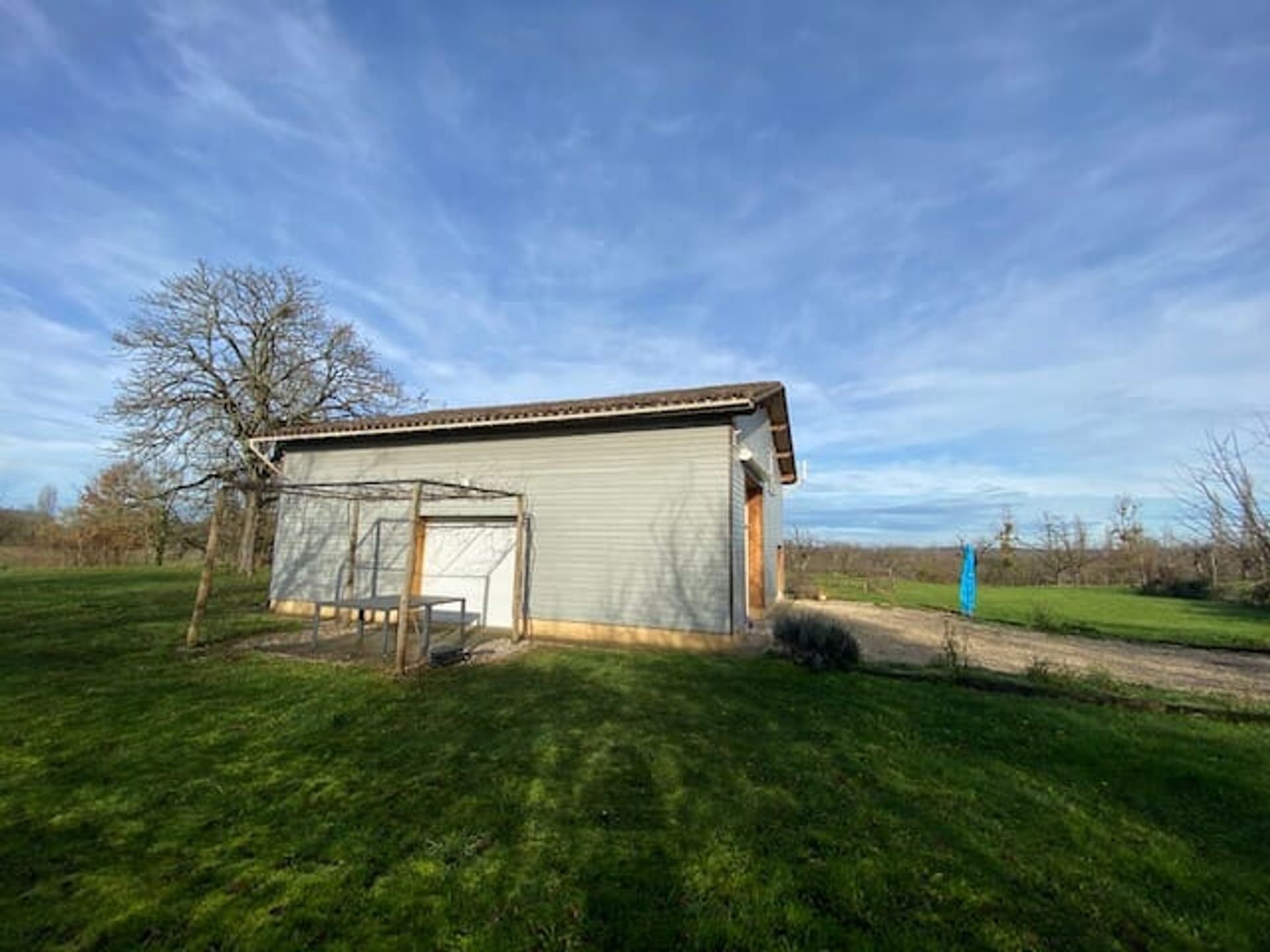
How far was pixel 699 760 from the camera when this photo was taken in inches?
160

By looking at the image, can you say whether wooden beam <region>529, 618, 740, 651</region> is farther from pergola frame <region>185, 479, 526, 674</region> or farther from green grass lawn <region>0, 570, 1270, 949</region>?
green grass lawn <region>0, 570, 1270, 949</region>

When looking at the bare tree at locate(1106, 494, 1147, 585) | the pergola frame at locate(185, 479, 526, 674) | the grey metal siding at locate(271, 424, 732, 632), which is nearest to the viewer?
the pergola frame at locate(185, 479, 526, 674)

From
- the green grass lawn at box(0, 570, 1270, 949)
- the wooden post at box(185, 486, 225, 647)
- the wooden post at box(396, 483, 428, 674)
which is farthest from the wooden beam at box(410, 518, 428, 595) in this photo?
the green grass lawn at box(0, 570, 1270, 949)

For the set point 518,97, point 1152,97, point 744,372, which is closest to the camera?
point 1152,97

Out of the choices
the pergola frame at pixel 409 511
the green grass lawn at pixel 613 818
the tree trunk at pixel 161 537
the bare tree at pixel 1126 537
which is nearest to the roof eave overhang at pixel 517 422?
the pergola frame at pixel 409 511

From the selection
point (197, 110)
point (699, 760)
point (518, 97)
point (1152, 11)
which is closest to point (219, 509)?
point (197, 110)

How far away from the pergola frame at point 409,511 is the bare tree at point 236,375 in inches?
356

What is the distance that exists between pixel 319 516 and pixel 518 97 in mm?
8804

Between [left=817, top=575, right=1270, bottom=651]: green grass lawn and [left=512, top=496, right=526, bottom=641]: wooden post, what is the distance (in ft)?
39.2

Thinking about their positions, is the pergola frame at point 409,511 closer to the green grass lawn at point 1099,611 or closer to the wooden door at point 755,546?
the wooden door at point 755,546

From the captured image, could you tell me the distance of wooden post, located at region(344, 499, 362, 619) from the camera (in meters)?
10.2

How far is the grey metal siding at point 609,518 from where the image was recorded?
8.20 m

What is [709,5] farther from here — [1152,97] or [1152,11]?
[1152,97]

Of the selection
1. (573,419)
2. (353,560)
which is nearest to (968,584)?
(573,419)
